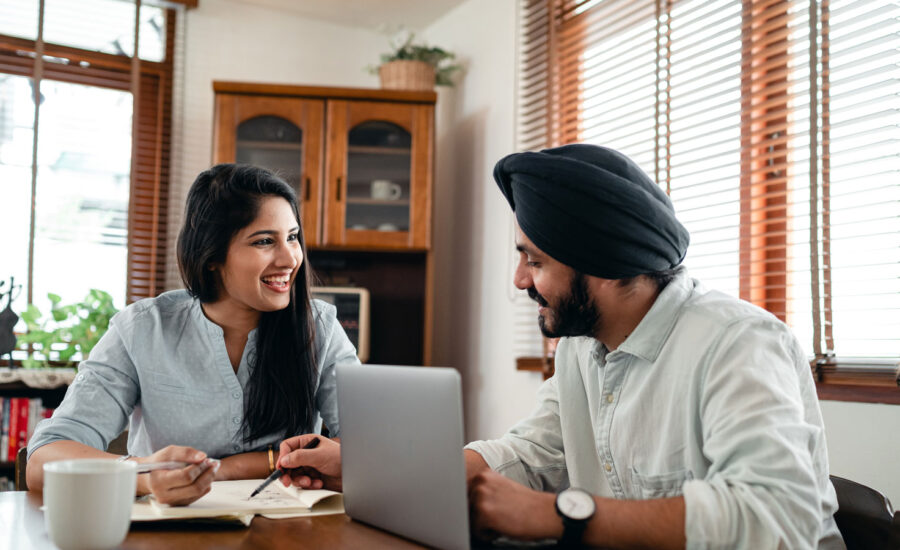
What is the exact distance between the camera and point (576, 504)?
907 millimetres

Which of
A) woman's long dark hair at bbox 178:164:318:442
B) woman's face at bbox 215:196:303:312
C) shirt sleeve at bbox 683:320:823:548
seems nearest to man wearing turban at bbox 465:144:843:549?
shirt sleeve at bbox 683:320:823:548

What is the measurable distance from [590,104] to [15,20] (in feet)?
8.36

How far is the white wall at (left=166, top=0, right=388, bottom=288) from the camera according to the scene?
3824 mm

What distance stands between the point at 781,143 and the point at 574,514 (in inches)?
64.8

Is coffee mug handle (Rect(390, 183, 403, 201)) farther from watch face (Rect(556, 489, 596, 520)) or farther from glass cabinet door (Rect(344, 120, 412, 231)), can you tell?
watch face (Rect(556, 489, 596, 520))

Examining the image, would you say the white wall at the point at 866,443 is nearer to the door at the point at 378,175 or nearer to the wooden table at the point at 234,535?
the wooden table at the point at 234,535

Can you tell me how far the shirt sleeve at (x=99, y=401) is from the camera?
1361mm

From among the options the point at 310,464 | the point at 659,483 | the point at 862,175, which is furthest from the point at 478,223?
the point at 659,483

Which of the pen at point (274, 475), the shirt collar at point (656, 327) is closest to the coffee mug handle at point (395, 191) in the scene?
the pen at point (274, 475)

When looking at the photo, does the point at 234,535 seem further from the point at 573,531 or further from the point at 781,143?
the point at 781,143

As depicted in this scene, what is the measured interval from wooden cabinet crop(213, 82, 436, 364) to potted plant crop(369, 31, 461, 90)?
12 centimetres

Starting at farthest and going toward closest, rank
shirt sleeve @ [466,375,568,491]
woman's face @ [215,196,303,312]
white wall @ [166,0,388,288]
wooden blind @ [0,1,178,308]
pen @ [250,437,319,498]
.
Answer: white wall @ [166,0,388,288] → wooden blind @ [0,1,178,308] → woman's face @ [215,196,303,312] → shirt sleeve @ [466,375,568,491] → pen @ [250,437,319,498]

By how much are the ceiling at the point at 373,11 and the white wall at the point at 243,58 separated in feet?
0.19

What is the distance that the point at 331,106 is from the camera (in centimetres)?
348
